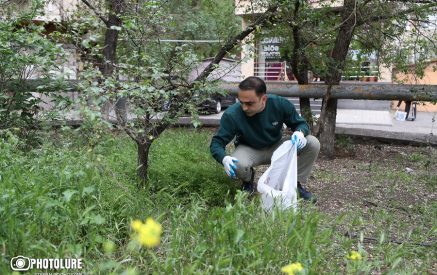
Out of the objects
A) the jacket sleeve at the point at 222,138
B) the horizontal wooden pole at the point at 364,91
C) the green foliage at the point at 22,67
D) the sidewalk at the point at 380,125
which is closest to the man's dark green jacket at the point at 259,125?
the jacket sleeve at the point at 222,138

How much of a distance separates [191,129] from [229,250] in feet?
17.2

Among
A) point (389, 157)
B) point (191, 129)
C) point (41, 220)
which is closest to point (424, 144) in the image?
point (389, 157)

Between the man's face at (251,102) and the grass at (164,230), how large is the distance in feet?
2.43

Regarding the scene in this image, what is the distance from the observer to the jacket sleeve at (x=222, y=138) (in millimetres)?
3879

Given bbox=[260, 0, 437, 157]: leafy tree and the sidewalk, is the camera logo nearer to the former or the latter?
bbox=[260, 0, 437, 157]: leafy tree

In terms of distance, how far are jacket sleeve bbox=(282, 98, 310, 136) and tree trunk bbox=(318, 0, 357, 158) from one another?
5.22ft

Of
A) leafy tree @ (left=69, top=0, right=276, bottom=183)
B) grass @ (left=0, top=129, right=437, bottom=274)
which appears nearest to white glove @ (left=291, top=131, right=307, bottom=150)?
grass @ (left=0, top=129, right=437, bottom=274)

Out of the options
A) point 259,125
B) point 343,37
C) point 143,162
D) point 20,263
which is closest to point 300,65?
point 343,37

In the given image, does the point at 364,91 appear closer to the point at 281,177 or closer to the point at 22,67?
the point at 281,177

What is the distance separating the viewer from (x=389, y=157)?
6.35m

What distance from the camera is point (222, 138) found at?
3.97 m

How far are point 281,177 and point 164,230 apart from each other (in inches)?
52.5

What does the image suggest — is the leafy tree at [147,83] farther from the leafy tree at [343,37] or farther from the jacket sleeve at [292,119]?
the leafy tree at [343,37]

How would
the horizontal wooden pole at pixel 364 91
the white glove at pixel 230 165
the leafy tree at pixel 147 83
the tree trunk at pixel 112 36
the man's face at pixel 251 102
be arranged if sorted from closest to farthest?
the leafy tree at pixel 147 83
the white glove at pixel 230 165
the man's face at pixel 251 102
the tree trunk at pixel 112 36
the horizontal wooden pole at pixel 364 91
